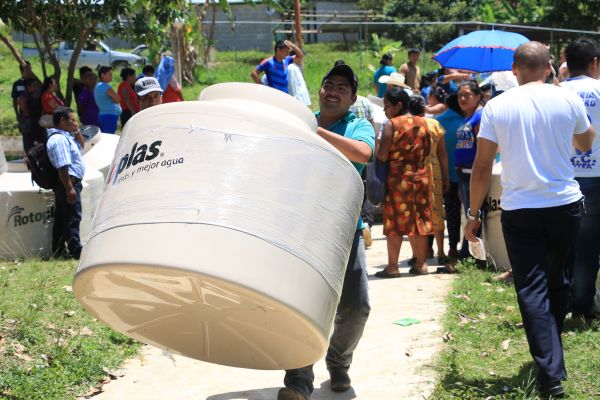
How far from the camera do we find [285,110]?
13.8 ft

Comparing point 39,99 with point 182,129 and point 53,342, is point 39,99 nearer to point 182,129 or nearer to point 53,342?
point 53,342

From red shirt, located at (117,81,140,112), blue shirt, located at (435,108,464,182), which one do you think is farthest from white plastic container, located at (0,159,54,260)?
blue shirt, located at (435,108,464,182)

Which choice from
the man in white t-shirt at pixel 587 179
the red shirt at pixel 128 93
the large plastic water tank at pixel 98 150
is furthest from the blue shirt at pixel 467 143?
the red shirt at pixel 128 93

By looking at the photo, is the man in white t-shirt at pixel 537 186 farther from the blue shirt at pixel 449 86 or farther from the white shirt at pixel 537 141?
the blue shirt at pixel 449 86

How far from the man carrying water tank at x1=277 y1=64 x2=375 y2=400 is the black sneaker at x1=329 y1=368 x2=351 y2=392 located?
0.59ft

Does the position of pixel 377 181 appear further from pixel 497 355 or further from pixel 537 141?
pixel 537 141

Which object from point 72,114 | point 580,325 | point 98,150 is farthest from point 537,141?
point 98,150

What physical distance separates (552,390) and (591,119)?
6.71ft

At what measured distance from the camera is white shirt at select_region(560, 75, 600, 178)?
20.3 ft

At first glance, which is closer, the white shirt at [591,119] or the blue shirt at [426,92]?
the white shirt at [591,119]

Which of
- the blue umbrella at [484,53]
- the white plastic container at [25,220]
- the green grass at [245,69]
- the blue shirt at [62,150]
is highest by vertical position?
the blue umbrella at [484,53]

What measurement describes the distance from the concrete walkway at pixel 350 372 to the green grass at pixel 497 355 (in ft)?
0.45

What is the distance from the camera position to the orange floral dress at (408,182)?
8820mm

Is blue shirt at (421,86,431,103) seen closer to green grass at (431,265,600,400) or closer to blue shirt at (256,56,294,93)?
blue shirt at (256,56,294,93)
